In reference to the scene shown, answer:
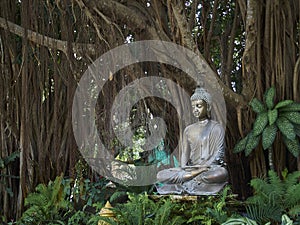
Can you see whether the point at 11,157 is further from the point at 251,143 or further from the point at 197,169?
the point at 251,143

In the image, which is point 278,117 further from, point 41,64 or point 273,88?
point 41,64

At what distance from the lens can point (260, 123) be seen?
152 inches

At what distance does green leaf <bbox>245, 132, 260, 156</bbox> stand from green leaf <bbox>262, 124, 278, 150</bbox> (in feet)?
0.23

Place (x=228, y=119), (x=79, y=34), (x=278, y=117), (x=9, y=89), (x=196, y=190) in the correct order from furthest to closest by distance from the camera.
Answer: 1. (x=9, y=89)
2. (x=79, y=34)
3. (x=228, y=119)
4. (x=278, y=117)
5. (x=196, y=190)

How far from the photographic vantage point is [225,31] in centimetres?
507

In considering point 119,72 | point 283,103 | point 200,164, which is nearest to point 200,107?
point 200,164

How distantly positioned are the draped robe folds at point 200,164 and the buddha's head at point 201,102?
11cm

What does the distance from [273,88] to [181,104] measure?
76cm

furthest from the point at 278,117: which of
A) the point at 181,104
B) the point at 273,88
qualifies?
the point at 181,104

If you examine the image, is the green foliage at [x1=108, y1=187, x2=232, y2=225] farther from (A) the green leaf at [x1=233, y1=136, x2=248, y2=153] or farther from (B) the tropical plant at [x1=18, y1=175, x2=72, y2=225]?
(B) the tropical plant at [x1=18, y1=175, x2=72, y2=225]

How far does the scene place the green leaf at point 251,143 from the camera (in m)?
3.85

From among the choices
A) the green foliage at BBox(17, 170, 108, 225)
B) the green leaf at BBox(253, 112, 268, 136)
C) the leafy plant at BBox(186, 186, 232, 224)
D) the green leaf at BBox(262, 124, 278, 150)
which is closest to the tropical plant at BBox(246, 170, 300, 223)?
the leafy plant at BBox(186, 186, 232, 224)

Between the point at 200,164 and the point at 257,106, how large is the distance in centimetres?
65

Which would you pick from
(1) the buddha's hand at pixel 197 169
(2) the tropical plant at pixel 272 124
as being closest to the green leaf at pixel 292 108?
(2) the tropical plant at pixel 272 124
